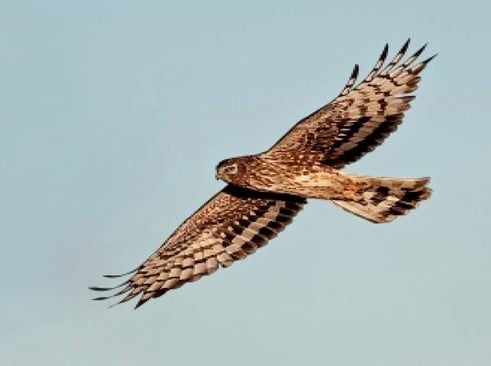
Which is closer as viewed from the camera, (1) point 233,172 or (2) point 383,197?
(1) point 233,172

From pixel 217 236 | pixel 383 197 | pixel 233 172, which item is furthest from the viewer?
pixel 217 236

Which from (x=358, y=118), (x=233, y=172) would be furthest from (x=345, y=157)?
(x=233, y=172)

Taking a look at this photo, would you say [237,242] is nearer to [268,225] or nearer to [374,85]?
[268,225]

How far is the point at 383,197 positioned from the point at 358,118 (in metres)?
1.05

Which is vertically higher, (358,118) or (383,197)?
(358,118)

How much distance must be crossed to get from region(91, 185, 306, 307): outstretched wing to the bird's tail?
119 cm

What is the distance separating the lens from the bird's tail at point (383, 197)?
869 inches

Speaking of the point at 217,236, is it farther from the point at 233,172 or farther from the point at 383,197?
the point at 383,197

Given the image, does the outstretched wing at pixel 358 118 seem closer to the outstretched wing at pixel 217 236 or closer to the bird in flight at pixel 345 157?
the bird in flight at pixel 345 157

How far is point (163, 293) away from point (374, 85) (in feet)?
12.7

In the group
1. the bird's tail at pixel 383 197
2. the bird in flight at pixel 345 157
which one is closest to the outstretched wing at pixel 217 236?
the bird in flight at pixel 345 157

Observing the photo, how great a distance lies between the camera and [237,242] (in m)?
23.4

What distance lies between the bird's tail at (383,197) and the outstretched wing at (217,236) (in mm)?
1189

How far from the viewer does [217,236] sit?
23.5m
